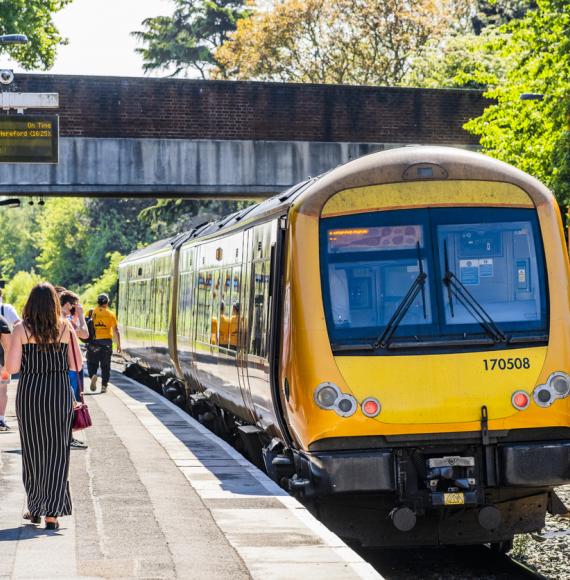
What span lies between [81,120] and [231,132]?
363 centimetres

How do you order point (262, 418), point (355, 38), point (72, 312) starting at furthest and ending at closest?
point (355, 38) < point (72, 312) < point (262, 418)

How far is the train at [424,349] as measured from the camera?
32.5 ft

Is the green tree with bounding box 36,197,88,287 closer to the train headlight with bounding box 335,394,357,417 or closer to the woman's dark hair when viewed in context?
the train headlight with bounding box 335,394,357,417

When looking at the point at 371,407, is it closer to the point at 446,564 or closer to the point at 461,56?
the point at 446,564

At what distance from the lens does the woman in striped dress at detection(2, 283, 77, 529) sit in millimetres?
9156

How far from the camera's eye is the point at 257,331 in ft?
40.0

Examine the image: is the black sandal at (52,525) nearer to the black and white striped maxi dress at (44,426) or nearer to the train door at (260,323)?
the black and white striped maxi dress at (44,426)

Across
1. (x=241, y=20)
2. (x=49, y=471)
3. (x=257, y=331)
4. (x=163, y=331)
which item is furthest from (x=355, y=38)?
(x=49, y=471)

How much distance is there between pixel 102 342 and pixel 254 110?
37.6 ft

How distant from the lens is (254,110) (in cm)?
3472

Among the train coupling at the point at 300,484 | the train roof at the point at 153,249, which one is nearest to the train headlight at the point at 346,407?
the train coupling at the point at 300,484

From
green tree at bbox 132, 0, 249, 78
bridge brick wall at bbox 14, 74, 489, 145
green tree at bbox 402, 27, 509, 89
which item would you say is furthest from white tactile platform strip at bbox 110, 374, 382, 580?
green tree at bbox 132, 0, 249, 78

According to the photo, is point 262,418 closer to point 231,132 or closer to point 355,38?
point 231,132

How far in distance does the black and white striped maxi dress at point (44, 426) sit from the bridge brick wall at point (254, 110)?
2463 centimetres
